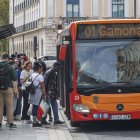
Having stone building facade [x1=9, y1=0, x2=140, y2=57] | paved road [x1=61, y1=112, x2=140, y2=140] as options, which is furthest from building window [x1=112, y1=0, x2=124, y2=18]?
paved road [x1=61, y1=112, x2=140, y2=140]

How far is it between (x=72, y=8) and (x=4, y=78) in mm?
69537

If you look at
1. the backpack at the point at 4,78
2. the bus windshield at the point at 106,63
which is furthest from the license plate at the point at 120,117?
the backpack at the point at 4,78

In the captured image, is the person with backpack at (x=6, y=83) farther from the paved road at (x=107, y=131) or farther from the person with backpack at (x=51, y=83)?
the paved road at (x=107, y=131)

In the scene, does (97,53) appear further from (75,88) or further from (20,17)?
(20,17)

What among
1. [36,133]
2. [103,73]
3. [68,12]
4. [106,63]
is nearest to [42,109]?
[36,133]

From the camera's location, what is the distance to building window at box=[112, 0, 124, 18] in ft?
286

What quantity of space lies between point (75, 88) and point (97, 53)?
3.41 feet

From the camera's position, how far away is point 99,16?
87500 mm

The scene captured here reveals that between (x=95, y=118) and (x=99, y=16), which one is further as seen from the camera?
(x=99, y=16)

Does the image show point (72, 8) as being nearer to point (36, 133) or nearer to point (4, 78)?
point (4, 78)

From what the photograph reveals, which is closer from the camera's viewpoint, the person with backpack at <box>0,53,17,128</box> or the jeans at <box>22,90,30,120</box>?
the person with backpack at <box>0,53,17,128</box>

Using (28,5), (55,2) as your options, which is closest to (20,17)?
(28,5)

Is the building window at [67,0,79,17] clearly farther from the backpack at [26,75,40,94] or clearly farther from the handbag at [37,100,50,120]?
the backpack at [26,75,40,94]

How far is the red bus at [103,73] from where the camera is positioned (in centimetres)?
1859
